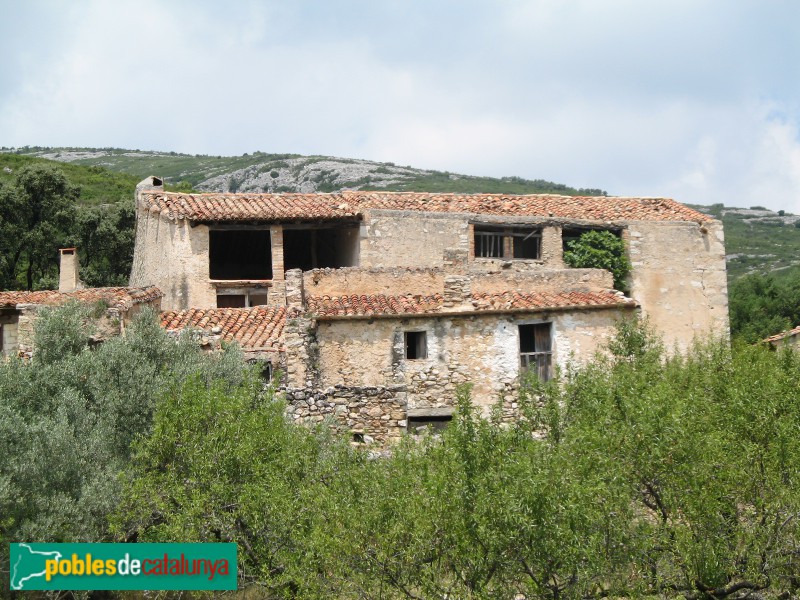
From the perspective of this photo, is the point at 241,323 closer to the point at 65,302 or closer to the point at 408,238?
the point at 65,302

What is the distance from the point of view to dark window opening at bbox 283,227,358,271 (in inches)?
1254

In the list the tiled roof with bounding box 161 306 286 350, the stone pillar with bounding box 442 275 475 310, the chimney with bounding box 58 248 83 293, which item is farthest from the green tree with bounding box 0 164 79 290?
the stone pillar with bounding box 442 275 475 310

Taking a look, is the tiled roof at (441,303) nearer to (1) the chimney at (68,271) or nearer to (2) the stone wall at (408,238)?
(2) the stone wall at (408,238)

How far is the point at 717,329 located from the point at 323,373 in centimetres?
1308

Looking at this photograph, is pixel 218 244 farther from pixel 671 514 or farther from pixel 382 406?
pixel 671 514

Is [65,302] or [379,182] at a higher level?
[379,182]

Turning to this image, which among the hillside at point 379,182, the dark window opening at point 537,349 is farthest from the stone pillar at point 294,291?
the hillside at point 379,182

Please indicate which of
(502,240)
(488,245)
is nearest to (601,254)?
(502,240)

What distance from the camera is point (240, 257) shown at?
109 ft

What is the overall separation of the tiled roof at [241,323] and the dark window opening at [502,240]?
7468mm

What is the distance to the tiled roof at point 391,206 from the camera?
1145 inches

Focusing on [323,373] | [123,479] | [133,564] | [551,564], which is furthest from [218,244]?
[551,564]

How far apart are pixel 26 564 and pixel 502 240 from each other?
1967cm

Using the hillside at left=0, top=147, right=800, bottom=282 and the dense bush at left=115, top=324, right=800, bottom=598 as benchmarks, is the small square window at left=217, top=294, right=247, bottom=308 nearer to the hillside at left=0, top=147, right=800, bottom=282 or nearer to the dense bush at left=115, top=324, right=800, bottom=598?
the dense bush at left=115, top=324, right=800, bottom=598
